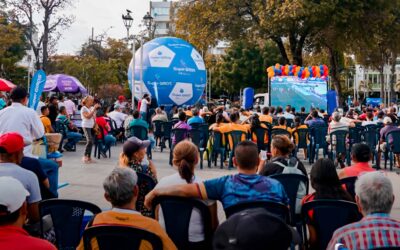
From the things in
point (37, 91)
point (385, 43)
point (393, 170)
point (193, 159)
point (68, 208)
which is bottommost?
point (393, 170)

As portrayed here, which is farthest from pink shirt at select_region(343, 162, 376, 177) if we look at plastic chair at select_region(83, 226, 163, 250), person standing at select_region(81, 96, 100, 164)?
person standing at select_region(81, 96, 100, 164)

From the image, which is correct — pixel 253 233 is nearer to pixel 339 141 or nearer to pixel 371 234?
pixel 371 234

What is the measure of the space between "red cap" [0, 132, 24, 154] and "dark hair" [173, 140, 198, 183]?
1531 mm

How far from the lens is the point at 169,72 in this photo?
28719 millimetres

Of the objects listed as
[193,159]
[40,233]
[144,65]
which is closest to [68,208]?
[40,233]

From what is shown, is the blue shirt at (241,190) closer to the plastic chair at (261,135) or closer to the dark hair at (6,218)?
the dark hair at (6,218)

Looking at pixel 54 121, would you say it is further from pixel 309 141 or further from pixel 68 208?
pixel 68 208

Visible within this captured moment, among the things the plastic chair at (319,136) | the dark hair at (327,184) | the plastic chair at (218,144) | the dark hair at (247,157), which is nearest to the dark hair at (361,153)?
the dark hair at (327,184)

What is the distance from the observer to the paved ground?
31.7 ft

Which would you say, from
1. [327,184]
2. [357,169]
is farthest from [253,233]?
[357,169]

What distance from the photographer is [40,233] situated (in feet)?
16.1

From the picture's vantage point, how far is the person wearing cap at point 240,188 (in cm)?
460

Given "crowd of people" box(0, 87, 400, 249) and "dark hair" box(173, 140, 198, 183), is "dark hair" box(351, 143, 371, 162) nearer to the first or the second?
"crowd of people" box(0, 87, 400, 249)

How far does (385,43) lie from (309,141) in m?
22.2
